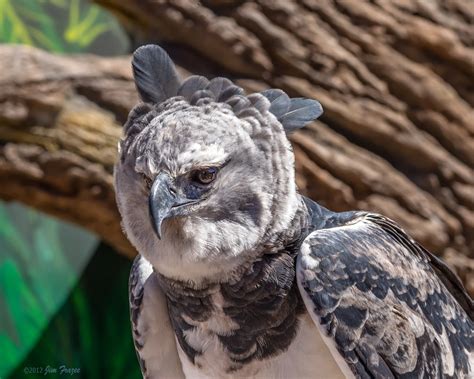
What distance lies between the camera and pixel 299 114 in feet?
6.29

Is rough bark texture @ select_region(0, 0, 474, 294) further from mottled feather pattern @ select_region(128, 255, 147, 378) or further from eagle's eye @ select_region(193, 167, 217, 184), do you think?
eagle's eye @ select_region(193, 167, 217, 184)

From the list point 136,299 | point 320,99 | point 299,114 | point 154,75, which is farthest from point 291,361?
point 320,99

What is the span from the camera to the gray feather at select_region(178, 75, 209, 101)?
5.95 ft

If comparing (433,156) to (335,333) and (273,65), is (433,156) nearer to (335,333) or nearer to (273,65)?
(273,65)

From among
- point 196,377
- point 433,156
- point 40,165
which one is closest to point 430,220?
point 433,156

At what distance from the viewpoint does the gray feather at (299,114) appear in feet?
6.24

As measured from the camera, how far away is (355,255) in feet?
5.98

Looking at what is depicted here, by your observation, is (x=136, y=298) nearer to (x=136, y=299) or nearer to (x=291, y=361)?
(x=136, y=299)

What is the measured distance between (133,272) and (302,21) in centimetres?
157

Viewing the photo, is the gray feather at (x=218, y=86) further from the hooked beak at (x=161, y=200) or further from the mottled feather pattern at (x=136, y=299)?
the mottled feather pattern at (x=136, y=299)

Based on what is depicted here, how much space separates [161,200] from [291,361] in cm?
47

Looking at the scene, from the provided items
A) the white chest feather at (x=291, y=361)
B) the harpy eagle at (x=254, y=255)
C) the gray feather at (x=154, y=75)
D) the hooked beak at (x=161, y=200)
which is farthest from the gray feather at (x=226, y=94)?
the white chest feather at (x=291, y=361)

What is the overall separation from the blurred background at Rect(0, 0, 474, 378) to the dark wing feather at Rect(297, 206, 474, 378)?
4.48 ft

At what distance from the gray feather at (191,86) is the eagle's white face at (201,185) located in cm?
3
